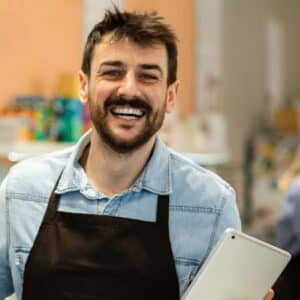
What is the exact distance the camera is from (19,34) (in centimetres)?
242

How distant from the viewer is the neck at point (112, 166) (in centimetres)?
147

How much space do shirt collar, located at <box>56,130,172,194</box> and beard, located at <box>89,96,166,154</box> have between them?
88 mm

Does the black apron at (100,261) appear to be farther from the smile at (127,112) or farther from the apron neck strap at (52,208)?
the smile at (127,112)

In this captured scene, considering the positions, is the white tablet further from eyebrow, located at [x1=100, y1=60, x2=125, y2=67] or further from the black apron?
eyebrow, located at [x1=100, y1=60, x2=125, y2=67]

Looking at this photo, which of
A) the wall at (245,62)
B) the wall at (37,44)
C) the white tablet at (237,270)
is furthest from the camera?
the wall at (245,62)

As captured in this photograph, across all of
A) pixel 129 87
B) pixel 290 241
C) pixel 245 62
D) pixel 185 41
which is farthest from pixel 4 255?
pixel 245 62

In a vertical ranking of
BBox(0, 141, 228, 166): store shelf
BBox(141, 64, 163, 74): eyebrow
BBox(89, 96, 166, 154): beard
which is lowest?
BBox(0, 141, 228, 166): store shelf

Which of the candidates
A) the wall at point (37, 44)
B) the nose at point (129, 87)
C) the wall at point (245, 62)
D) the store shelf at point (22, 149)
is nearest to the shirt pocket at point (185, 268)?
the nose at point (129, 87)

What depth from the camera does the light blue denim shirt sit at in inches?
56.9

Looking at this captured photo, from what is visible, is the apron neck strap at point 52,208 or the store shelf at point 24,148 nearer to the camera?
the apron neck strap at point 52,208

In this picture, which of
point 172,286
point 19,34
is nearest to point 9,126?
point 19,34

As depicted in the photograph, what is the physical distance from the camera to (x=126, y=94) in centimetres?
139

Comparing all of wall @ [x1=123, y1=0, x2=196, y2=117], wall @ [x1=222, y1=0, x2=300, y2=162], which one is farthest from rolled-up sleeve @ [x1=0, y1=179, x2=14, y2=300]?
wall @ [x1=222, y1=0, x2=300, y2=162]

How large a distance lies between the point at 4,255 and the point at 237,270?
0.50 meters
